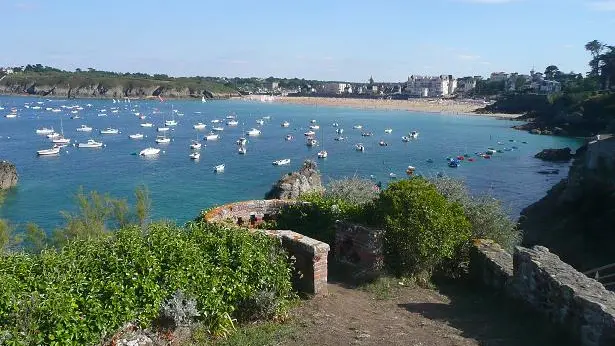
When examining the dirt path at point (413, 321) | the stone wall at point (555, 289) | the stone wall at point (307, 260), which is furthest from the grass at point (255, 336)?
the stone wall at point (555, 289)

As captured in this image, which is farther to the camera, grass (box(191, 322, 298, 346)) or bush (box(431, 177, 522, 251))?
bush (box(431, 177, 522, 251))

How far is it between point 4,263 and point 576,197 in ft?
141

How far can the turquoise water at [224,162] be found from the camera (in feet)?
166

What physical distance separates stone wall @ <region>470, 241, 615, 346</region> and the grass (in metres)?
4.45

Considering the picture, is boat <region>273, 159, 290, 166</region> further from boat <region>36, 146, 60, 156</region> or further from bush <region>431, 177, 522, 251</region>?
bush <region>431, 177, 522, 251</region>

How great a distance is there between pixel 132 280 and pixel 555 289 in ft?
22.8

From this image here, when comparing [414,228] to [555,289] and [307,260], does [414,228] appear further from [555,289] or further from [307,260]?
[555,289]

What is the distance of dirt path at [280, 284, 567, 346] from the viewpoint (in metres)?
8.45

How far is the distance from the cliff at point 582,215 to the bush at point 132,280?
28.1 metres

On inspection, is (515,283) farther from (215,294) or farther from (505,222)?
(215,294)

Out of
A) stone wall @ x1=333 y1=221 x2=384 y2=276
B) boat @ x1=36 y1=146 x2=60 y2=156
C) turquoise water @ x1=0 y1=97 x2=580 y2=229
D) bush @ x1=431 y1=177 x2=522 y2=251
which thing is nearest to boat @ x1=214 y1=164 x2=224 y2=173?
turquoise water @ x1=0 y1=97 x2=580 y2=229

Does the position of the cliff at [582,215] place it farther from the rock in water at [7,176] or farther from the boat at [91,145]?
the boat at [91,145]

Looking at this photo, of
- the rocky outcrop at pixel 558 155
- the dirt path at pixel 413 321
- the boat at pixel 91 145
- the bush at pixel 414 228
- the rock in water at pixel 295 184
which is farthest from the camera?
the boat at pixel 91 145

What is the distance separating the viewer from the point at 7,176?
53.7 m
